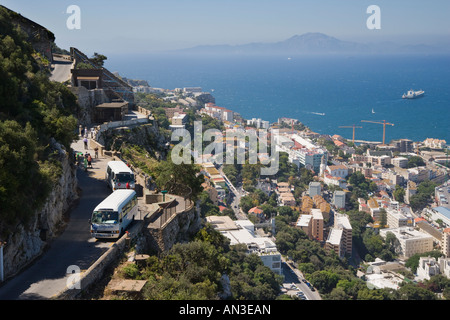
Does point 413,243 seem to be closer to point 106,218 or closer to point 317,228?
point 317,228

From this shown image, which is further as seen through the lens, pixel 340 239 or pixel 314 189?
pixel 314 189

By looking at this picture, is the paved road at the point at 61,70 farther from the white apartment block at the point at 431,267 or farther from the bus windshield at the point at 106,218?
the white apartment block at the point at 431,267

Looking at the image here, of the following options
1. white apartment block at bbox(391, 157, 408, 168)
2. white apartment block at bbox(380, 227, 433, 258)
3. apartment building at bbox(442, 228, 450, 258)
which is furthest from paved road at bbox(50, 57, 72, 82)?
white apartment block at bbox(391, 157, 408, 168)

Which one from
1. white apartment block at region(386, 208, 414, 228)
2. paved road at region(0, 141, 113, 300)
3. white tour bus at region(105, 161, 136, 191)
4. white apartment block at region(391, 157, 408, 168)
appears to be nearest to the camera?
paved road at region(0, 141, 113, 300)

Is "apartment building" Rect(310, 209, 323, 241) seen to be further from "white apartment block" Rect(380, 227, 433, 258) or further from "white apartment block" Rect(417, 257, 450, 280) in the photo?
"white apartment block" Rect(417, 257, 450, 280)

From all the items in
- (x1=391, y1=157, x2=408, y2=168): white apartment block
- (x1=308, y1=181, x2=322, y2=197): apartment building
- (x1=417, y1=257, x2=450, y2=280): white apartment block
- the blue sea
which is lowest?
(x1=417, y1=257, x2=450, y2=280): white apartment block

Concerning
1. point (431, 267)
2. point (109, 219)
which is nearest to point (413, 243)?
point (431, 267)
